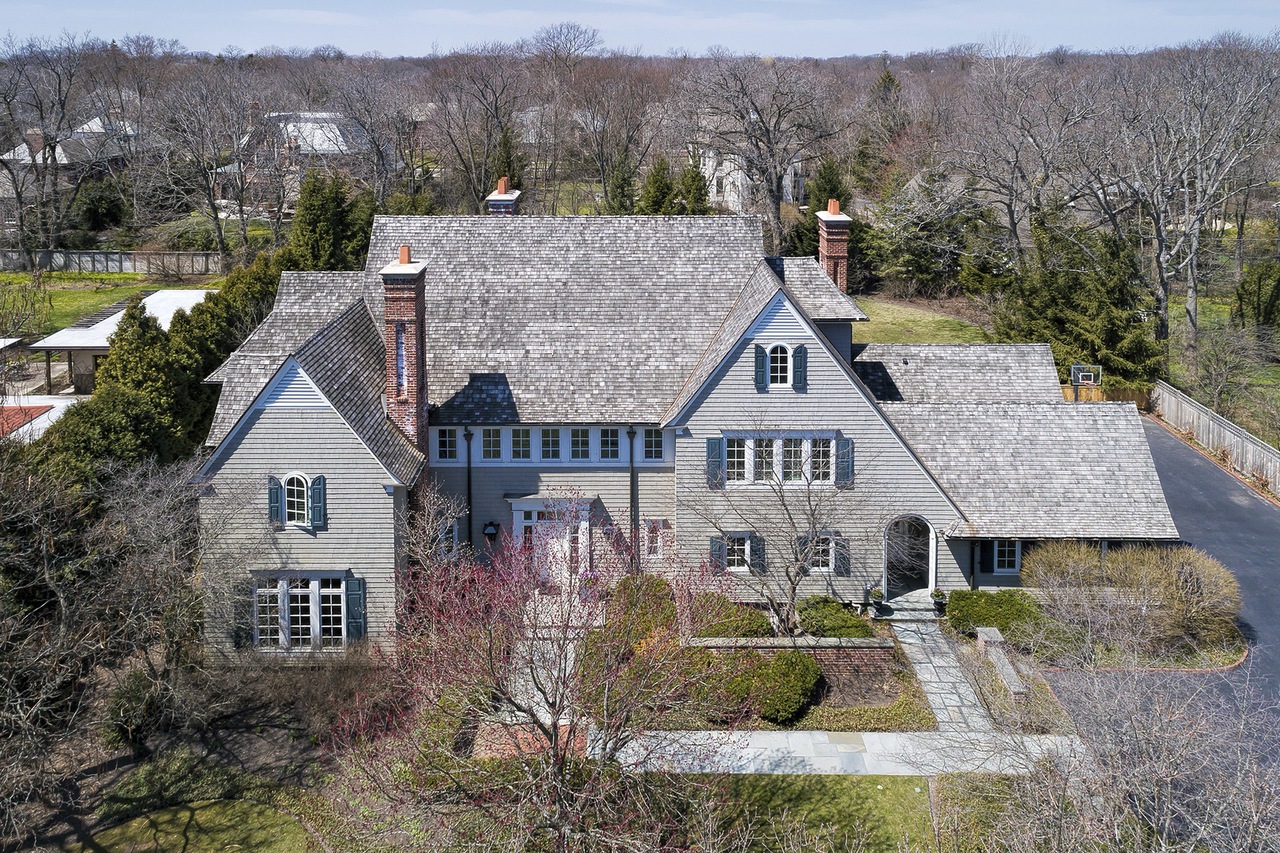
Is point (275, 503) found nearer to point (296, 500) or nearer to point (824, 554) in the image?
point (296, 500)

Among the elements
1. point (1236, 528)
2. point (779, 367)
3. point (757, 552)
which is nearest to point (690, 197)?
point (1236, 528)

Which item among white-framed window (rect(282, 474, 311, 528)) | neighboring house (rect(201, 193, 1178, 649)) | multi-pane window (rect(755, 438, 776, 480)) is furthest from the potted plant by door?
white-framed window (rect(282, 474, 311, 528))

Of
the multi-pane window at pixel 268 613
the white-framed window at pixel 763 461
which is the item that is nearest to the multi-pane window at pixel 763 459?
the white-framed window at pixel 763 461

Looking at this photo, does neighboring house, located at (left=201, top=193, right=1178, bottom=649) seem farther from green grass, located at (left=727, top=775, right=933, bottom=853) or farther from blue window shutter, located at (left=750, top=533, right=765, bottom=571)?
green grass, located at (left=727, top=775, right=933, bottom=853)

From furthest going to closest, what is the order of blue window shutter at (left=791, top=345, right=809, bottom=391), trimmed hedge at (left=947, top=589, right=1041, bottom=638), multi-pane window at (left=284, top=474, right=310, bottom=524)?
blue window shutter at (left=791, top=345, right=809, bottom=391) < trimmed hedge at (left=947, top=589, right=1041, bottom=638) < multi-pane window at (left=284, top=474, right=310, bottom=524)

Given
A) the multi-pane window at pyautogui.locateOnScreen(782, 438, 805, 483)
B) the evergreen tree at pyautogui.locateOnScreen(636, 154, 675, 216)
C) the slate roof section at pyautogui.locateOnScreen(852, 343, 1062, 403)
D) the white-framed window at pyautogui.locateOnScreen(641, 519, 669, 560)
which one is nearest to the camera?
the multi-pane window at pyautogui.locateOnScreen(782, 438, 805, 483)

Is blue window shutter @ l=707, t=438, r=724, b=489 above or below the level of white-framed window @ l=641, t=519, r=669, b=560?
above

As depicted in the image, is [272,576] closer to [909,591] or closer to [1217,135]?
[909,591]
